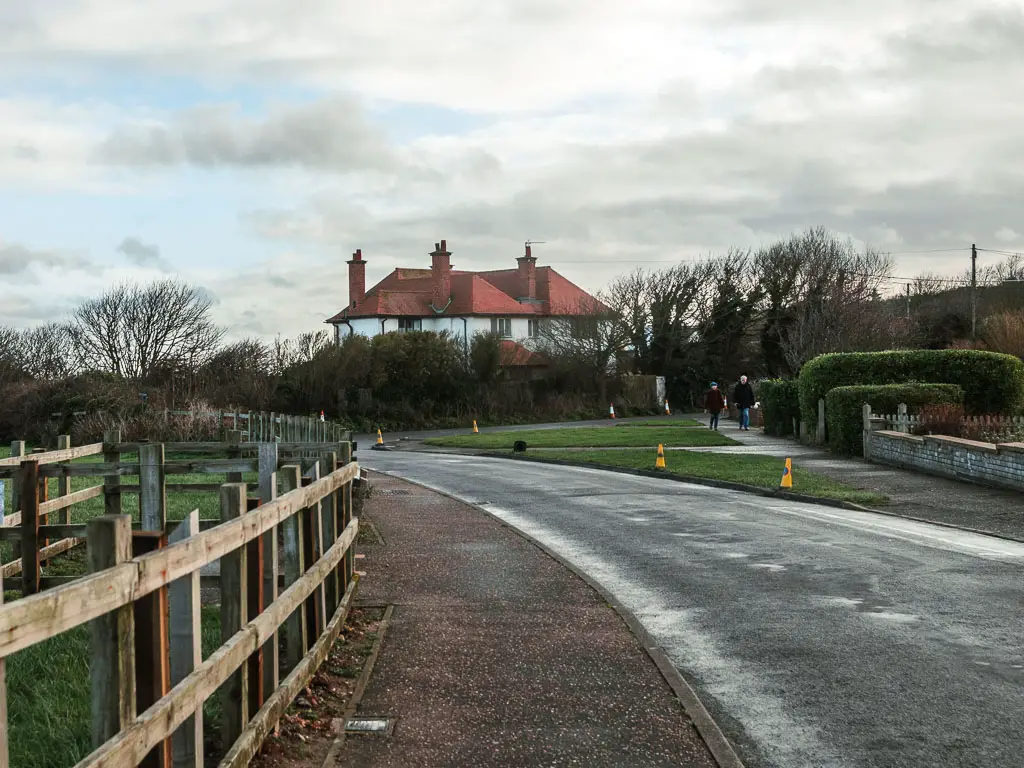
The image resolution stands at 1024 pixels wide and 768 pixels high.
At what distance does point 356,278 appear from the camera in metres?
74.6

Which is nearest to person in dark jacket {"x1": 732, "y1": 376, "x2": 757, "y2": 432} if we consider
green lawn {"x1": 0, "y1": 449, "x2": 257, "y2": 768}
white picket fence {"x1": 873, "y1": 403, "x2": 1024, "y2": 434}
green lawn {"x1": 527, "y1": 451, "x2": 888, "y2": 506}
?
green lawn {"x1": 527, "y1": 451, "x2": 888, "y2": 506}

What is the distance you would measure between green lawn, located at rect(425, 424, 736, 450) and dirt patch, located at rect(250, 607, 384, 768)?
25950 mm

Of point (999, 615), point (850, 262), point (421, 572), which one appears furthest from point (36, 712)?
point (850, 262)

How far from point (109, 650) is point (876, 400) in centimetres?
2546

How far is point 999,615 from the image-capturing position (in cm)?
926

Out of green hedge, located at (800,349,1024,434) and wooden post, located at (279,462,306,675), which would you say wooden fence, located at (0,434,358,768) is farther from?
green hedge, located at (800,349,1024,434)

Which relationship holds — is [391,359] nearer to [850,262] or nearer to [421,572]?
[850,262]

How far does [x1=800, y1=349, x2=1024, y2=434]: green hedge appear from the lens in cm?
2859

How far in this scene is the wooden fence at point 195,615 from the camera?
11.7 ft

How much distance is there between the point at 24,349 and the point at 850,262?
4220 cm

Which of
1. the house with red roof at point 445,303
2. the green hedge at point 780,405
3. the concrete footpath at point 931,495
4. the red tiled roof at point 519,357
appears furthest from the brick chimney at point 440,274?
the concrete footpath at point 931,495

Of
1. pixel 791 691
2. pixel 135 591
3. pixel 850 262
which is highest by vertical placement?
pixel 850 262

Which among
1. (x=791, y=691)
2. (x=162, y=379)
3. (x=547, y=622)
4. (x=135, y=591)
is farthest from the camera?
(x=162, y=379)

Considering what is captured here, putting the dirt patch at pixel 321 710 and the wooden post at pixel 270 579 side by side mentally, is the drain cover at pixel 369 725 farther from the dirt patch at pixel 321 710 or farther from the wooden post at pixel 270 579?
the wooden post at pixel 270 579
